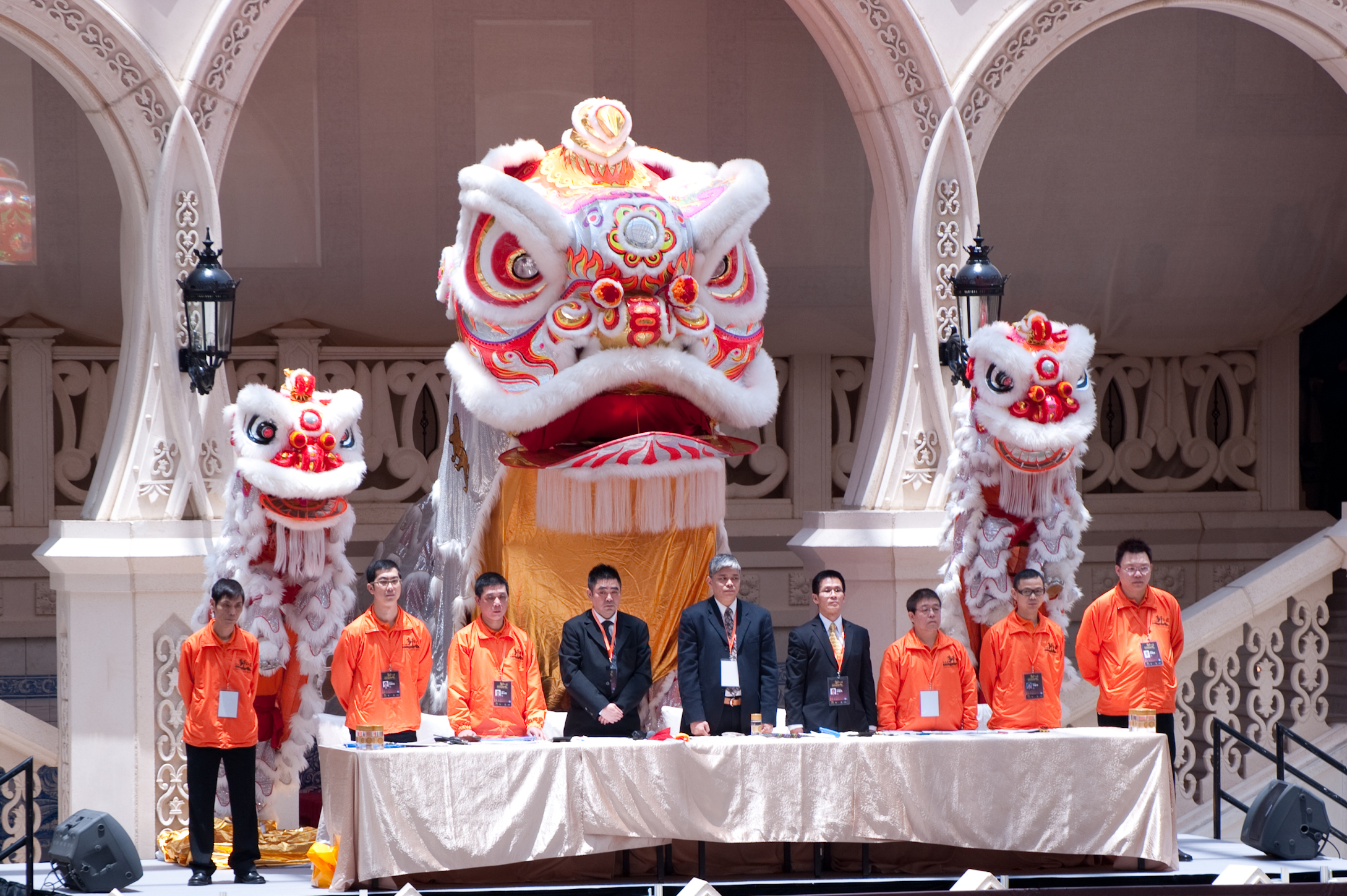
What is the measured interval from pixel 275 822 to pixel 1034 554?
3293 millimetres

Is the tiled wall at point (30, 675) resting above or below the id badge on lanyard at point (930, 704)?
below

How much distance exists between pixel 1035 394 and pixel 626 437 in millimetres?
1639

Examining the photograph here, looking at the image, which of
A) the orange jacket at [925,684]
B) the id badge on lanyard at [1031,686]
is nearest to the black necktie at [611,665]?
the orange jacket at [925,684]

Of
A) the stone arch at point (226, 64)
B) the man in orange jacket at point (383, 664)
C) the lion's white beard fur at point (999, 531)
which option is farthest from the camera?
the stone arch at point (226, 64)

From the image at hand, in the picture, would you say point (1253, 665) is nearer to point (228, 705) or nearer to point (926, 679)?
point (926, 679)

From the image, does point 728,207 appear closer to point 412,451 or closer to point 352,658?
point 352,658

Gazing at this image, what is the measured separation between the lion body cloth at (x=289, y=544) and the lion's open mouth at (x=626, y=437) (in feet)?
2.33

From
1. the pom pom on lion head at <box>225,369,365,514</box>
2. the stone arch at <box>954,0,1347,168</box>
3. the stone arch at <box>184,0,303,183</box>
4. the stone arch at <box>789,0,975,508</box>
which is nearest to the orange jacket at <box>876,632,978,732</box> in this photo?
the stone arch at <box>789,0,975,508</box>

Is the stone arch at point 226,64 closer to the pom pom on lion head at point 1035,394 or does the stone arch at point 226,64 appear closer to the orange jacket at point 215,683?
the orange jacket at point 215,683

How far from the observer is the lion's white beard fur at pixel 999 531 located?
7512mm

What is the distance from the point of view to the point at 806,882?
6.87 meters

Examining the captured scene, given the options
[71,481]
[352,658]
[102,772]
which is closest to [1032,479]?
[352,658]

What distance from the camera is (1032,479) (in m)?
7.49

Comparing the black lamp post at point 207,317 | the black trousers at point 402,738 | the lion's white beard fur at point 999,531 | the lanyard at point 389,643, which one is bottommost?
the black trousers at point 402,738
